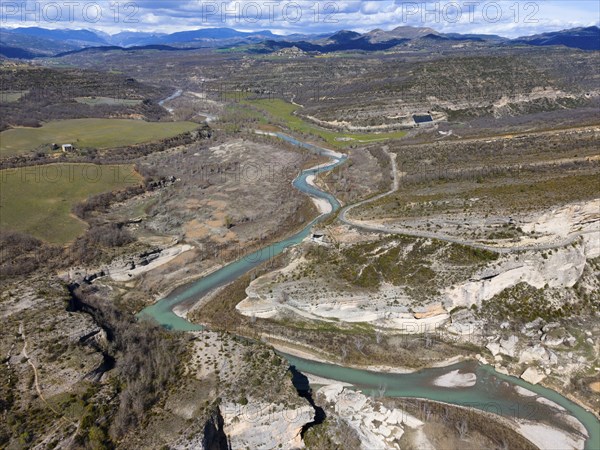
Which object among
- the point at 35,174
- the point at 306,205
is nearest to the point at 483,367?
the point at 306,205

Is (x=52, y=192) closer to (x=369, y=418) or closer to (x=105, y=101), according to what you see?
(x=369, y=418)

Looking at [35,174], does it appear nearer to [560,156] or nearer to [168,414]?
[168,414]

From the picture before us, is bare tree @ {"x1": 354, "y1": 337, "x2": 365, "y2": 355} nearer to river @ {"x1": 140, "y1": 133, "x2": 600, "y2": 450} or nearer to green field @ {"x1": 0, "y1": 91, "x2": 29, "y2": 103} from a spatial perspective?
river @ {"x1": 140, "y1": 133, "x2": 600, "y2": 450}

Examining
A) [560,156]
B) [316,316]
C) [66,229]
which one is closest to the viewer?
[316,316]

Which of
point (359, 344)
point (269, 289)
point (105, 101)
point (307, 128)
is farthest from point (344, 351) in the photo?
point (105, 101)

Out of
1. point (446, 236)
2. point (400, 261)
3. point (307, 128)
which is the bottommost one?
point (400, 261)

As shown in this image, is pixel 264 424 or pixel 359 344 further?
pixel 359 344

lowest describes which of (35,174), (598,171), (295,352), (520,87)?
(295,352)
